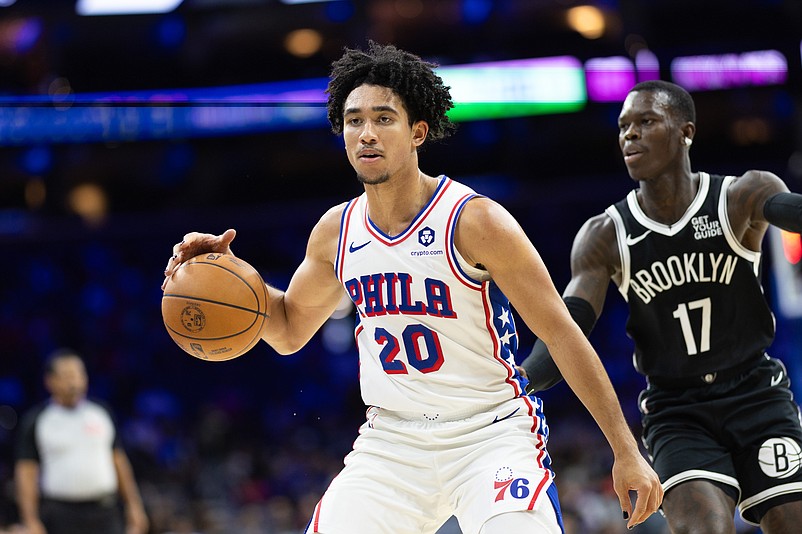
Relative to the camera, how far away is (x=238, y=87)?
15172 mm

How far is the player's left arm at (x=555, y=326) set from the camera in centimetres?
332

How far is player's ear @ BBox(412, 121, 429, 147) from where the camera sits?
391 cm

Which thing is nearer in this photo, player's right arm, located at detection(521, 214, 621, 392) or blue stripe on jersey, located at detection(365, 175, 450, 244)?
blue stripe on jersey, located at detection(365, 175, 450, 244)

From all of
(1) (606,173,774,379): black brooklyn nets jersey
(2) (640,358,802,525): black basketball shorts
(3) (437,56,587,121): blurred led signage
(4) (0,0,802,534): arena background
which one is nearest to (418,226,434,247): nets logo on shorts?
(1) (606,173,774,379): black brooklyn nets jersey

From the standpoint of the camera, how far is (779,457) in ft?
13.1

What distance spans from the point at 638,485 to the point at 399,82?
1.74m

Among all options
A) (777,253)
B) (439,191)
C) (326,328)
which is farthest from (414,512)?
(326,328)

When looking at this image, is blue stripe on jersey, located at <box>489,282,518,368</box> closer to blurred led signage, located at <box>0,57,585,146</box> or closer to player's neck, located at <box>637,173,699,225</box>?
player's neck, located at <box>637,173,699,225</box>

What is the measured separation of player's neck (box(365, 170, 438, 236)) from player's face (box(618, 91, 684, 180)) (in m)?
1.11

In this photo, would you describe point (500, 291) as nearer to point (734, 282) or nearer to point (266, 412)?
point (734, 282)

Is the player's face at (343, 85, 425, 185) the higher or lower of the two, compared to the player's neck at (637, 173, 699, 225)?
higher

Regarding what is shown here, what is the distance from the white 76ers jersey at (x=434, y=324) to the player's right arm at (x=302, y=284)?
363 mm

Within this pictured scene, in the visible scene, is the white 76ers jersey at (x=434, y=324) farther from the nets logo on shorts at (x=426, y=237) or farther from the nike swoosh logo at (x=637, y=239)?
the nike swoosh logo at (x=637, y=239)

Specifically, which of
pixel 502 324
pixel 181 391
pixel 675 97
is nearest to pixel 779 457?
pixel 502 324
